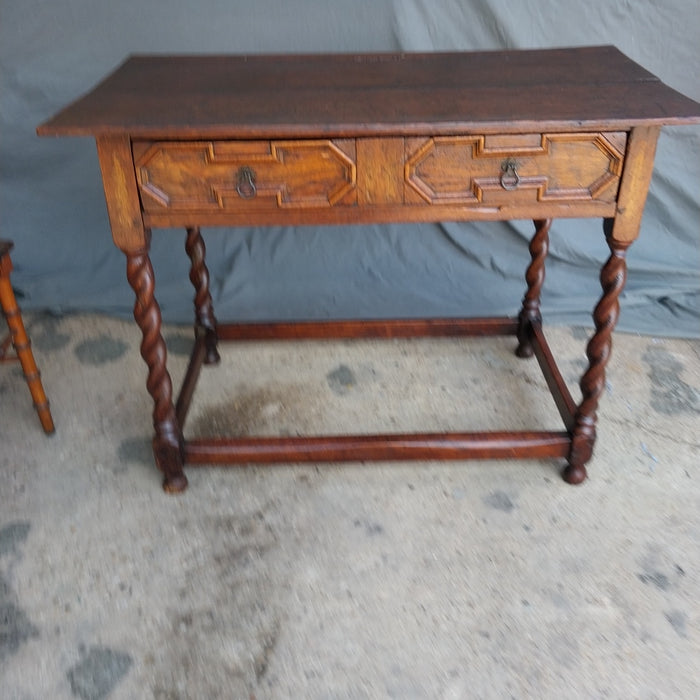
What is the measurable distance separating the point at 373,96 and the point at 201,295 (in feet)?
3.03

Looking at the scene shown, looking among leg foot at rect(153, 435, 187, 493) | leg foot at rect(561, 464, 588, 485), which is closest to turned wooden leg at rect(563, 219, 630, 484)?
leg foot at rect(561, 464, 588, 485)

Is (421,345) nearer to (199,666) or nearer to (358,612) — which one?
(358,612)

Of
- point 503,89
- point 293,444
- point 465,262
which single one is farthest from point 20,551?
point 465,262

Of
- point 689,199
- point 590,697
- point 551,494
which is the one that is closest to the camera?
point 590,697

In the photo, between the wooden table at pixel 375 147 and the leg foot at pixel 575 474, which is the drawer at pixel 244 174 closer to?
the wooden table at pixel 375 147

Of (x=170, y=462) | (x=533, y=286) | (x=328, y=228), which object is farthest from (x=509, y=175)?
(x=328, y=228)

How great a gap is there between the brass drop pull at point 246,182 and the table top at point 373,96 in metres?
0.07

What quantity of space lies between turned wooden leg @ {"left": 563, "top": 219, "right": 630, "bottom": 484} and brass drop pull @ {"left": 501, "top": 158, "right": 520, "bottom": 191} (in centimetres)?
26

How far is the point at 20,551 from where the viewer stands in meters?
1.69

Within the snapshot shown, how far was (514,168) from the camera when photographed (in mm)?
1462

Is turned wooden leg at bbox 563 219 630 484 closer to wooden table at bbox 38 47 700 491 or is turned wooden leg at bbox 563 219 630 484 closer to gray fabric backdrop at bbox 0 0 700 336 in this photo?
wooden table at bbox 38 47 700 491

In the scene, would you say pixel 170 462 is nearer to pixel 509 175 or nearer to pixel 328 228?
pixel 509 175

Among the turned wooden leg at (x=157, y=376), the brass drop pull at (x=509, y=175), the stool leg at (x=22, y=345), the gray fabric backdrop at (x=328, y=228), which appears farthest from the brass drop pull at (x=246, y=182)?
the gray fabric backdrop at (x=328, y=228)

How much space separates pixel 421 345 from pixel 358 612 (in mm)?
1060
